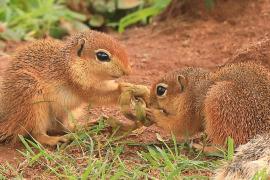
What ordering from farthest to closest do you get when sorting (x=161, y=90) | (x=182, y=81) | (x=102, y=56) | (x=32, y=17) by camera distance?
(x=32, y=17) → (x=161, y=90) → (x=182, y=81) → (x=102, y=56)

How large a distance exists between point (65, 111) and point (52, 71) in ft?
1.21

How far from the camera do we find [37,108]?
6.27 metres

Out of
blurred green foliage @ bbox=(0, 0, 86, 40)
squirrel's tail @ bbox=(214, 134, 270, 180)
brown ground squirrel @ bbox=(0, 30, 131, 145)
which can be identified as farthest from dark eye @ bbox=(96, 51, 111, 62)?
blurred green foliage @ bbox=(0, 0, 86, 40)

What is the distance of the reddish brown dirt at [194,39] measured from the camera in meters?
8.68

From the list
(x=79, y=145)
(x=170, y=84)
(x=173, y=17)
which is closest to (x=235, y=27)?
(x=173, y=17)

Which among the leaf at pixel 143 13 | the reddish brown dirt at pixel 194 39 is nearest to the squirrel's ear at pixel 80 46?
the reddish brown dirt at pixel 194 39

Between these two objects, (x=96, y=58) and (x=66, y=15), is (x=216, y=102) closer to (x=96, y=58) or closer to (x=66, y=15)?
(x=96, y=58)

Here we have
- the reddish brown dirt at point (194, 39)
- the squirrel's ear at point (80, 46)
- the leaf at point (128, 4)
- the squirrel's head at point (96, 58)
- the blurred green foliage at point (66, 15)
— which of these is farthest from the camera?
the leaf at point (128, 4)

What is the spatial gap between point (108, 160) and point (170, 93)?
103 centimetres

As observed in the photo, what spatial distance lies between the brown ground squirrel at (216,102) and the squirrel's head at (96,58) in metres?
0.49

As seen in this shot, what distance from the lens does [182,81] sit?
21.3ft

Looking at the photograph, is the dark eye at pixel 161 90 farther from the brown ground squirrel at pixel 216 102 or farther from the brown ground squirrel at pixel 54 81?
the brown ground squirrel at pixel 54 81

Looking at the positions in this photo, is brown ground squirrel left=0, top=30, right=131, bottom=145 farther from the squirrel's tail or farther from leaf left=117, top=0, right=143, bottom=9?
leaf left=117, top=0, right=143, bottom=9

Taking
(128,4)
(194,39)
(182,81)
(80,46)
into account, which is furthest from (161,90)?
(128,4)
